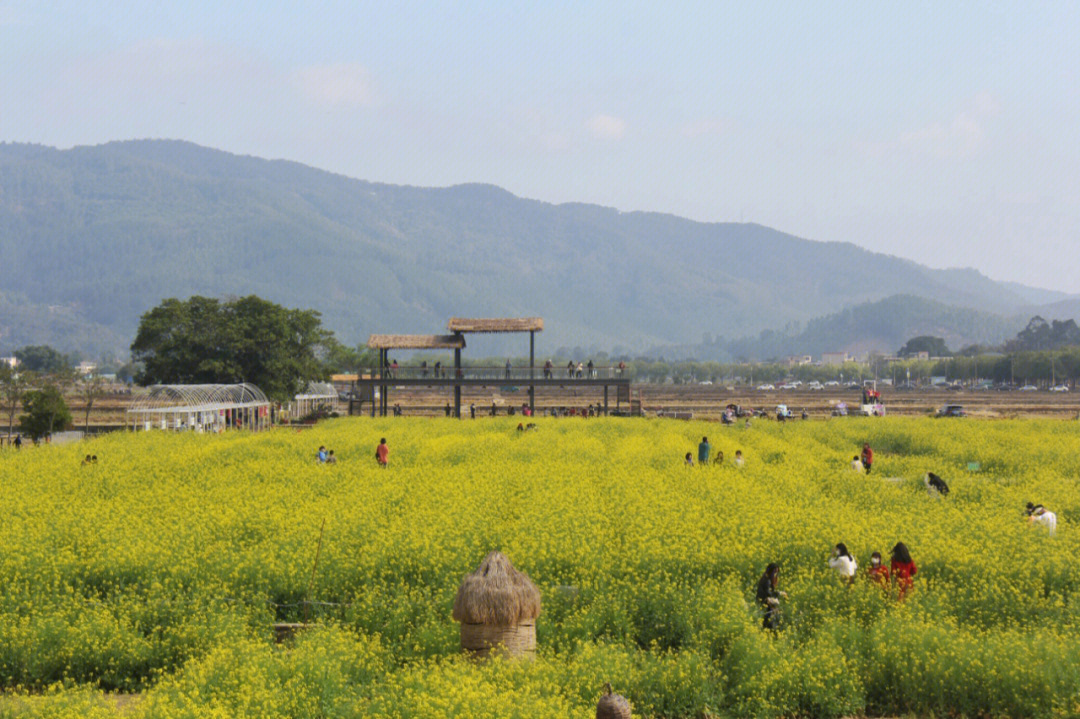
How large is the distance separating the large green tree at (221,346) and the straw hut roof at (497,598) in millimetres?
45222

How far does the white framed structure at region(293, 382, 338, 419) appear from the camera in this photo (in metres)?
64.2

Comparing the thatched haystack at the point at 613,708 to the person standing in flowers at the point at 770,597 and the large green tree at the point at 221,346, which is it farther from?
the large green tree at the point at 221,346

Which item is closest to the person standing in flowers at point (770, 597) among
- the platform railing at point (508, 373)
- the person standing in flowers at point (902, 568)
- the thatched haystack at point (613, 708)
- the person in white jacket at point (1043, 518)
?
the person standing in flowers at point (902, 568)

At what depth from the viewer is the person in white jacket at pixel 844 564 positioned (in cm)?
1506

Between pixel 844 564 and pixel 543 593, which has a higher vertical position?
pixel 844 564

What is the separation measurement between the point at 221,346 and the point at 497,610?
159ft

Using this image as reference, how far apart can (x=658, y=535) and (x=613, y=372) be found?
39590mm

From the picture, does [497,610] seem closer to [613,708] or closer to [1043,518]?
[613,708]

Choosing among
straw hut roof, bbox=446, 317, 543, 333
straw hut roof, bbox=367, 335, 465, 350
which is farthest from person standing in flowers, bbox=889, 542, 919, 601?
straw hut roof, bbox=367, 335, 465, 350

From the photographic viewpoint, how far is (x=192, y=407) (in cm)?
4359

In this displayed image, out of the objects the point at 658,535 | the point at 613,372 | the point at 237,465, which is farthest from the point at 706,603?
the point at 613,372

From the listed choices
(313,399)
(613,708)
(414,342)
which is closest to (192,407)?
(414,342)

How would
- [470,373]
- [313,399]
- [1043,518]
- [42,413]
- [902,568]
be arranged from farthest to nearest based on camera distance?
[313,399] → [470,373] → [42,413] → [1043,518] → [902,568]

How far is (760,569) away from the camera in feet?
52.9
